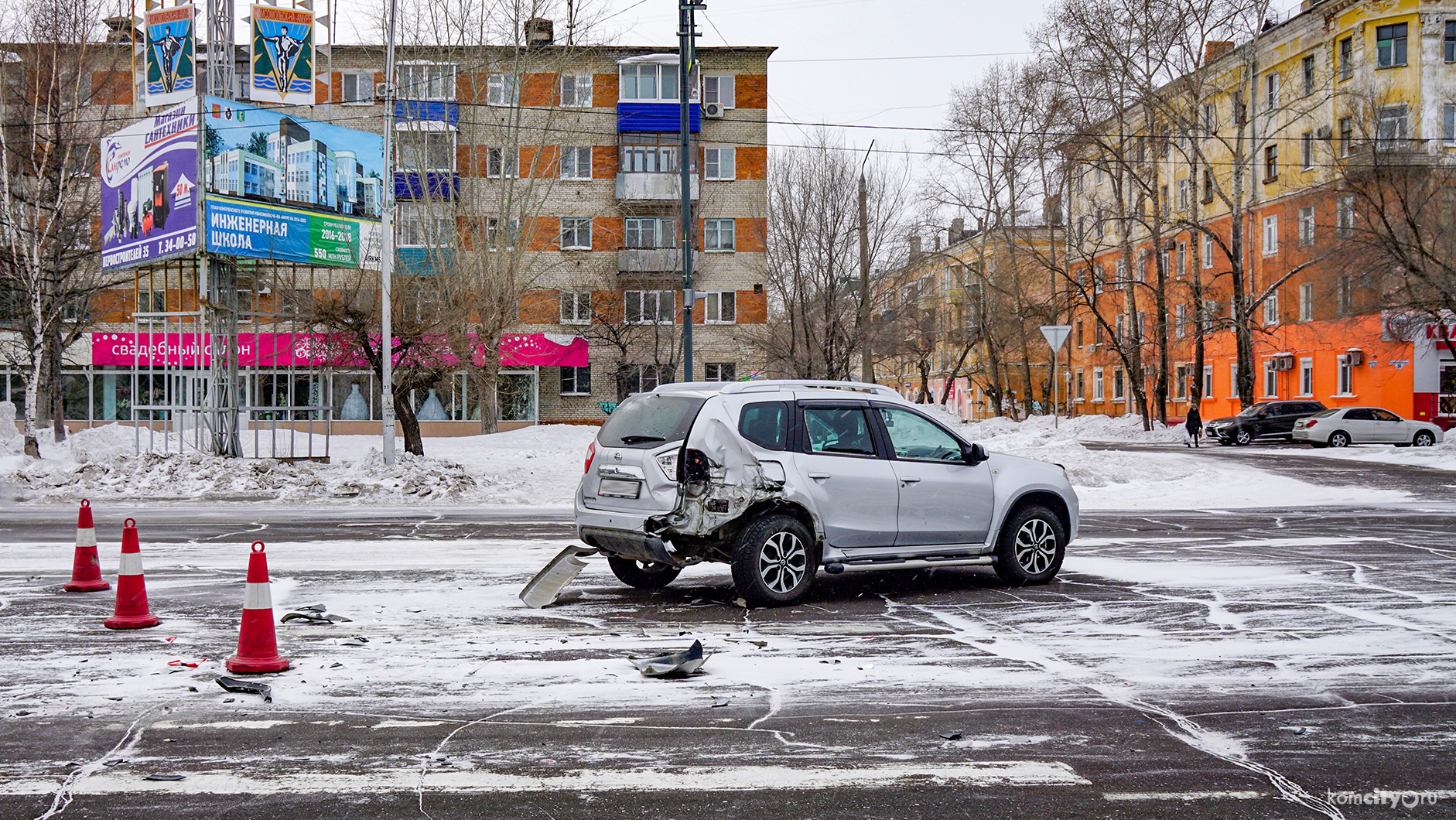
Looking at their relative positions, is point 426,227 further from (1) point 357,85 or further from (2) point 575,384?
(1) point 357,85

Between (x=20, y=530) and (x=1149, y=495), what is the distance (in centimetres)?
1877

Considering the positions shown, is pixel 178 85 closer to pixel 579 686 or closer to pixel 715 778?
pixel 579 686

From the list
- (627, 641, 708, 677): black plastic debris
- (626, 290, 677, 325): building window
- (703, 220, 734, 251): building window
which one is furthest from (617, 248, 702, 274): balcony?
(627, 641, 708, 677): black plastic debris

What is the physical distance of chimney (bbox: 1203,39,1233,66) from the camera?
1686 inches

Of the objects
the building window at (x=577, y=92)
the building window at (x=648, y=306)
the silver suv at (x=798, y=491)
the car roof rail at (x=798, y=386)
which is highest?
the building window at (x=577, y=92)

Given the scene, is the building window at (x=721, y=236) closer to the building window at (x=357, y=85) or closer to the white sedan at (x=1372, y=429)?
the building window at (x=357, y=85)

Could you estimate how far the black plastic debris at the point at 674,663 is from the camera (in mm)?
6398


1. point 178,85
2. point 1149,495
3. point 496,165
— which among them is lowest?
point 1149,495

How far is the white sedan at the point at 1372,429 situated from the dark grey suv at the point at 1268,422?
1.31 m

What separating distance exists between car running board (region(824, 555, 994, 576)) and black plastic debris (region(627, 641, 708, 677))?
2431mm

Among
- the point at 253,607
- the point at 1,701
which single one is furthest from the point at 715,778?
the point at 1,701

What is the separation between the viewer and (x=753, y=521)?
340 inches

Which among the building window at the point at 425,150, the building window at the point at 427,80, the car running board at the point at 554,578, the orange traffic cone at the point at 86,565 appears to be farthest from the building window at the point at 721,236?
the orange traffic cone at the point at 86,565

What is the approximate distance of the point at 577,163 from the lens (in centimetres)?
4891
